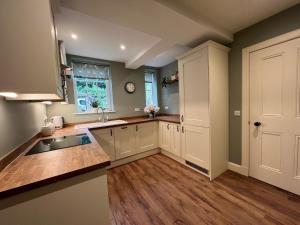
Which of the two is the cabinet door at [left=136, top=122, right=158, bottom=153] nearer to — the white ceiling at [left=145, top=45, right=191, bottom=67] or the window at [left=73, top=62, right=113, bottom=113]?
the window at [left=73, top=62, right=113, bottom=113]

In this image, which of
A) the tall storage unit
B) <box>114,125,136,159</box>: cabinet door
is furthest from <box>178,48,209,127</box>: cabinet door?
<box>114,125,136,159</box>: cabinet door

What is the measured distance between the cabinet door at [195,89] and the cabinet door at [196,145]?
0.40 ft

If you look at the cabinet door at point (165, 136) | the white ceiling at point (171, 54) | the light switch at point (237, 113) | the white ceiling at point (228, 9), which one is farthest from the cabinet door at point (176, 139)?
the white ceiling at point (228, 9)

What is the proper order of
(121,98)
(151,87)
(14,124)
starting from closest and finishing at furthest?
(14,124)
(121,98)
(151,87)

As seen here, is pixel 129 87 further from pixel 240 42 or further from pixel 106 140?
pixel 240 42

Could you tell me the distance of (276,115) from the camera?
6.15 feet

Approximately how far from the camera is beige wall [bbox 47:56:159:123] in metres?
2.95

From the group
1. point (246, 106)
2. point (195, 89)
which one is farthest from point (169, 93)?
point (246, 106)

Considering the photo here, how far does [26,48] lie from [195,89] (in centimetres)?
215

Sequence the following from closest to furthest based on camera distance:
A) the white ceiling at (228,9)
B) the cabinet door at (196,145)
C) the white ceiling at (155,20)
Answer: the white ceiling at (155,20) → the white ceiling at (228,9) → the cabinet door at (196,145)

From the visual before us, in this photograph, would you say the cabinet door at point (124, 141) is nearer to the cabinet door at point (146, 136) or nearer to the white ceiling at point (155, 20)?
the cabinet door at point (146, 136)

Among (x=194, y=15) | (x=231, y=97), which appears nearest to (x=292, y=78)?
(x=231, y=97)

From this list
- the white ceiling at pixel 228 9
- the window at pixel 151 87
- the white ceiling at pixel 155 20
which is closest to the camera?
the white ceiling at pixel 155 20

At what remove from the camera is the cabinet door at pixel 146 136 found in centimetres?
306
